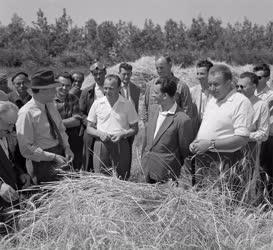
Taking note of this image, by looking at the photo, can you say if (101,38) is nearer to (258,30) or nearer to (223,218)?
(258,30)

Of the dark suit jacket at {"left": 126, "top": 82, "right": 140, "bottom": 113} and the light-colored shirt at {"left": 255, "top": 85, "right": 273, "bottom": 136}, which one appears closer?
the light-colored shirt at {"left": 255, "top": 85, "right": 273, "bottom": 136}

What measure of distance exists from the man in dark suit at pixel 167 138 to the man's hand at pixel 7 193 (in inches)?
59.4

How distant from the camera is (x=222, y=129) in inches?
170

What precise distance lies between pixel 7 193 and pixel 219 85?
2.13m

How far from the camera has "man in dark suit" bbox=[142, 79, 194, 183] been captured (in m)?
4.49

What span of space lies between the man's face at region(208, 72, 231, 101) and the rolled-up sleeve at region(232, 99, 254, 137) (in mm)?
203

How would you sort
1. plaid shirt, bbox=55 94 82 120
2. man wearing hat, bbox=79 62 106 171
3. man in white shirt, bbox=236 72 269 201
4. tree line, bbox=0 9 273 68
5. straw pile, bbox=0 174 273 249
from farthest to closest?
tree line, bbox=0 9 273 68 → plaid shirt, bbox=55 94 82 120 → man wearing hat, bbox=79 62 106 171 → man in white shirt, bbox=236 72 269 201 → straw pile, bbox=0 174 273 249

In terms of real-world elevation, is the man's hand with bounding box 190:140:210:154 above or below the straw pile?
above

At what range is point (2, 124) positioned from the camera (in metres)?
3.65

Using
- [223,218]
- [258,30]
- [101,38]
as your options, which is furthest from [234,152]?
[258,30]

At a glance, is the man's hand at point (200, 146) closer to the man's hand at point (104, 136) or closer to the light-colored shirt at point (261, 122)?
the light-colored shirt at point (261, 122)

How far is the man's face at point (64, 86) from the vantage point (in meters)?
6.28

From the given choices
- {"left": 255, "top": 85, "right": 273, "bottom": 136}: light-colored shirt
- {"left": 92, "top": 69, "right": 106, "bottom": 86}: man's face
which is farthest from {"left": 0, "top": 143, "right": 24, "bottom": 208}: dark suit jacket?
{"left": 255, "top": 85, "right": 273, "bottom": 136}: light-colored shirt

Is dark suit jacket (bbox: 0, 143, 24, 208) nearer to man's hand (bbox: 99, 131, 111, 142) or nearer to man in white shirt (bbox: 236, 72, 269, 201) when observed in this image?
man's hand (bbox: 99, 131, 111, 142)
